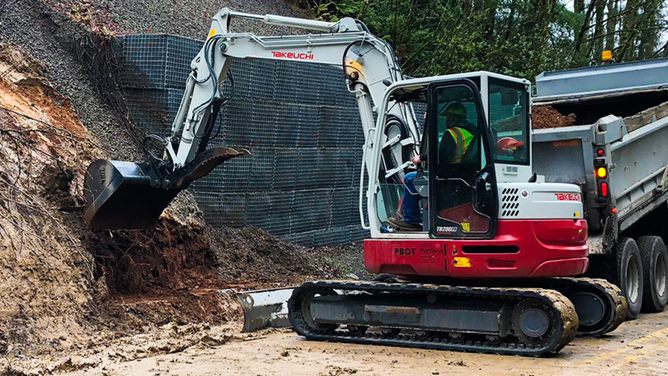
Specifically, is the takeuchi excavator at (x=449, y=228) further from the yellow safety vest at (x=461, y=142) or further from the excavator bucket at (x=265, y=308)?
the excavator bucket at (x=265, y=308)

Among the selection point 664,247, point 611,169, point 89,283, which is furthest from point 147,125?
point 664,247

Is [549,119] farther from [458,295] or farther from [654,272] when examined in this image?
[458,295]

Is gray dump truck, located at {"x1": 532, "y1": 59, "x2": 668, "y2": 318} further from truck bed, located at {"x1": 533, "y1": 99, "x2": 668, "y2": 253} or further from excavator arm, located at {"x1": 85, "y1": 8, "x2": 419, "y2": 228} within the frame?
excavator arm, located at {"x1": 85, "y1": 8, "x2": 419, "y2": 228}

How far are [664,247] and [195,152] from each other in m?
6.16

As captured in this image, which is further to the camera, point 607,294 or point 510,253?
point 607,294

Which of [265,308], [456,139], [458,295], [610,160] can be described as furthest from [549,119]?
[265,308]

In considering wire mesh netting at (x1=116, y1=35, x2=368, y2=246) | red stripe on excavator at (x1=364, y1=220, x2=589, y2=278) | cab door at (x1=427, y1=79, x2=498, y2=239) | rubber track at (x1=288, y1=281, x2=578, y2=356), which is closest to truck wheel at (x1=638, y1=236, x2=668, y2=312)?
red stripe on excavator at (x1=364, y1=220, x2=589, y2=278)

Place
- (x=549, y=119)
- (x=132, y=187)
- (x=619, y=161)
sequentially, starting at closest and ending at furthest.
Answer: (x=132, y=187), (x=619, y=161), (x=549, y=119)

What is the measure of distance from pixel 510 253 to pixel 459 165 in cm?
95

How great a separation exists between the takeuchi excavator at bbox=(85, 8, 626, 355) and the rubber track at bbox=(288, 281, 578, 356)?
0.04ft

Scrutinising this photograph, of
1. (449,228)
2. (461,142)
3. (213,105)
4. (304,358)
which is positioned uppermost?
(213,105)

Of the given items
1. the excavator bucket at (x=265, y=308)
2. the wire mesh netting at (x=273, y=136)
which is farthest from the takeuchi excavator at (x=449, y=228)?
the wire mesh netting at (x=273, y=136)

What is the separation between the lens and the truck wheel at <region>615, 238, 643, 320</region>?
34.2 feet

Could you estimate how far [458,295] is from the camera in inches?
338
